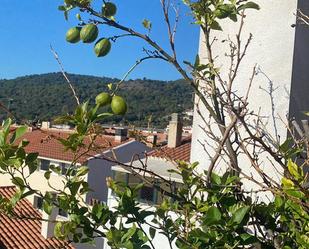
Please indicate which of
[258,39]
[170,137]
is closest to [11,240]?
[170,137]

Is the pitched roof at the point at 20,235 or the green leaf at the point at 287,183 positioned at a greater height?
the green leaf at the point at 287,183

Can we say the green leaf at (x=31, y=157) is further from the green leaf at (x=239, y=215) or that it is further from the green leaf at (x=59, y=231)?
the green leaf at (x=239, y=215)

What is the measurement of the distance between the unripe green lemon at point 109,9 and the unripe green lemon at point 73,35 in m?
0.08

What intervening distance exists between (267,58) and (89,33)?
767 mm

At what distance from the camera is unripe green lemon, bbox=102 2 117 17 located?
127 centimetres

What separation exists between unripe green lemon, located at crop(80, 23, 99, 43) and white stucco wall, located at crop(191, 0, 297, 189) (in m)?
0.61

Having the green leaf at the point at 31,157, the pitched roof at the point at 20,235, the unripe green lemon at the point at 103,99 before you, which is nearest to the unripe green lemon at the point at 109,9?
the unripe green lemon at the point at 103,99

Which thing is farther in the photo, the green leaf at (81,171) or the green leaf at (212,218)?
the green leaf at (81,171)

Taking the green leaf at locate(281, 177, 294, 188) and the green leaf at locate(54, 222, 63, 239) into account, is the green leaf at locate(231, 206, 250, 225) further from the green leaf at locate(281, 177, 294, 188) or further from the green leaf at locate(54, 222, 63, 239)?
the green leaf at locate(54, 222, 63, 239)

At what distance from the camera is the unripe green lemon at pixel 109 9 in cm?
127

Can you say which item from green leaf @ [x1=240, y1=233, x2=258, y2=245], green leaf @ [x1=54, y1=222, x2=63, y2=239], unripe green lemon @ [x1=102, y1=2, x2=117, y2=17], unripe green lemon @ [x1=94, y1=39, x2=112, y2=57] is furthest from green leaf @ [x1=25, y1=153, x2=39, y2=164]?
green leaf @ [x1=240, y1=233, x2=258, y2=245]

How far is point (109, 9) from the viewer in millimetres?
1277

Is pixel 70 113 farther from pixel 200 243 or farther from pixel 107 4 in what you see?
pixel 200 243


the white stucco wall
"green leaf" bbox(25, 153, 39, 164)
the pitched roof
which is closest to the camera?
"green leaf" bbox(25, 153, 39, 164)
